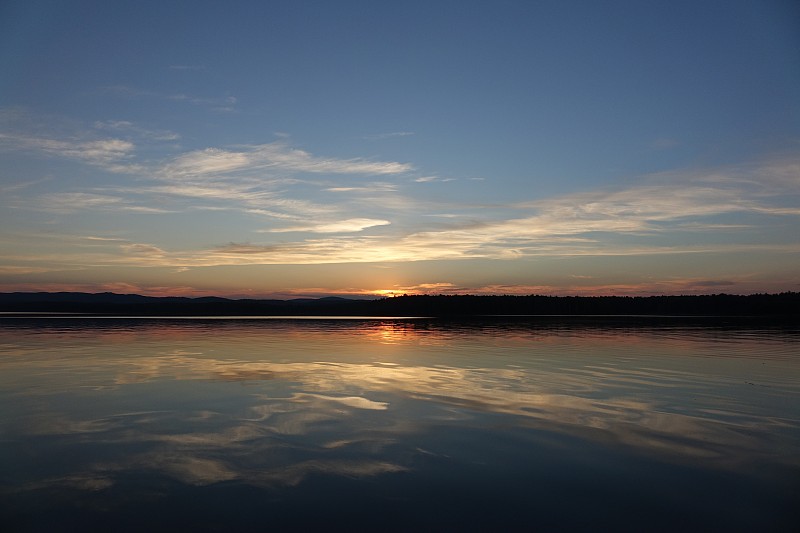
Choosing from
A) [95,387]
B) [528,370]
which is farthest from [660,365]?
[95,387]

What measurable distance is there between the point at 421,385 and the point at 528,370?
21.2 ft

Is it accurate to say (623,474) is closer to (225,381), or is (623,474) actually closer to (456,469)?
(456,469)

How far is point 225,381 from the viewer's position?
21.9 meters

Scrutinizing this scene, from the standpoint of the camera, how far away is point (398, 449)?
1263 centimetres

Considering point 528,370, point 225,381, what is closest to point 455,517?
point 225,381

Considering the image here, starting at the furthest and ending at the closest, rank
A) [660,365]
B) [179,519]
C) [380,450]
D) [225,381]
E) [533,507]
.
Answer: [660,365]
[225,381]
[380,450]
[533,507]
[179,519]

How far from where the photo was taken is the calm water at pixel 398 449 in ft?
29.6

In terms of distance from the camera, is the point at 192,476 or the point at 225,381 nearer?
the point at 192,476

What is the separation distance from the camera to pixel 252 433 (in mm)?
13867

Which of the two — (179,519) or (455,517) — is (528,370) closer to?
(455,517)

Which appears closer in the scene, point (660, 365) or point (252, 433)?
point (252, 433)

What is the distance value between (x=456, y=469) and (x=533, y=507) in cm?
220

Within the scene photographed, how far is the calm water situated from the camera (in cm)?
902

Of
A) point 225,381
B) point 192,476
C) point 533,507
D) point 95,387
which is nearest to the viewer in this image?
point 533,507
